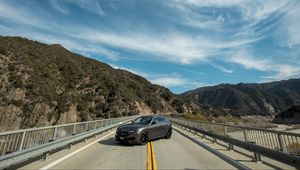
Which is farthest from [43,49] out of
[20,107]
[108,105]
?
[20,107]

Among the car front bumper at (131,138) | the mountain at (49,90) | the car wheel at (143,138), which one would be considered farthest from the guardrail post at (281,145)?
the mountain at (49,90)

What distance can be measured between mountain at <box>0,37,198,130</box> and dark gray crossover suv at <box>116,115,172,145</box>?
39381 millimetres

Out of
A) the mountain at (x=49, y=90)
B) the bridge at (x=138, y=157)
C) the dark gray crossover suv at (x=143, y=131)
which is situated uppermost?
the mountain at (x=49, y=90)

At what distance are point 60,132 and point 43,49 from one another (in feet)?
271

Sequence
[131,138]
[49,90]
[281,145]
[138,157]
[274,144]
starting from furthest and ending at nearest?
[49,90], [131,138], [138,157], [274,144], [281,145]

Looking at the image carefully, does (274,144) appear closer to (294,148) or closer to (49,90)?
(294,148)

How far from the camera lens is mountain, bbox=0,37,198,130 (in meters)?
55.6

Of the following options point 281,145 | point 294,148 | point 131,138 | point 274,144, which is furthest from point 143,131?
point 281,145

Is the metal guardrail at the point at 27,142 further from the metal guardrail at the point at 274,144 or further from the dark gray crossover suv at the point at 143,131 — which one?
the metal guardrail at the point at 274,144

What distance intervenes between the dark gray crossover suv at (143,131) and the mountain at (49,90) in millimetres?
39381

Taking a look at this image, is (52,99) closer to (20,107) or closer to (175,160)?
(20,107)

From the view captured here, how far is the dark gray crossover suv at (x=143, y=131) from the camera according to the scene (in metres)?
14.7

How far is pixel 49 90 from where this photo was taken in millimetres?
65875

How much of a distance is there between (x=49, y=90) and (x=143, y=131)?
55.8 metres
